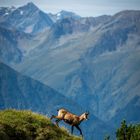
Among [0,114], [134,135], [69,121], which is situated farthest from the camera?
[134,135]

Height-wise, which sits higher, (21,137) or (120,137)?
(120,137)

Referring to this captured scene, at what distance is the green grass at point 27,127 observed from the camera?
2583cm

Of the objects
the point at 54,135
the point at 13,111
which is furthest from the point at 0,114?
the point at 54,135

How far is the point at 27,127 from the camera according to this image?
2667 centimetres

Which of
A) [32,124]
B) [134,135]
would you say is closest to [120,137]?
[134,135]

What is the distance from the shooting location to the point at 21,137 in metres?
26.2

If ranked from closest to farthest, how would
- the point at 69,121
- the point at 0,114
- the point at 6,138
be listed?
1. the point at 6,138
2. the point at 0,114
3. the point at 69,121

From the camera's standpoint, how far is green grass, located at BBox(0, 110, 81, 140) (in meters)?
25.8

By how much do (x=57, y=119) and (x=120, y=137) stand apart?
951cm

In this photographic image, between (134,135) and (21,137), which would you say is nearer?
(21,137)

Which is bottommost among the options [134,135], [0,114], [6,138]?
[6,138]

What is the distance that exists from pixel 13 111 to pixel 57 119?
2869 millimetres

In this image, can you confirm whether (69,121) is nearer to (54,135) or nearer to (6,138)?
(54,135)

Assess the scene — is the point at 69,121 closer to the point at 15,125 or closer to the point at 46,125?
the point at 46,125
